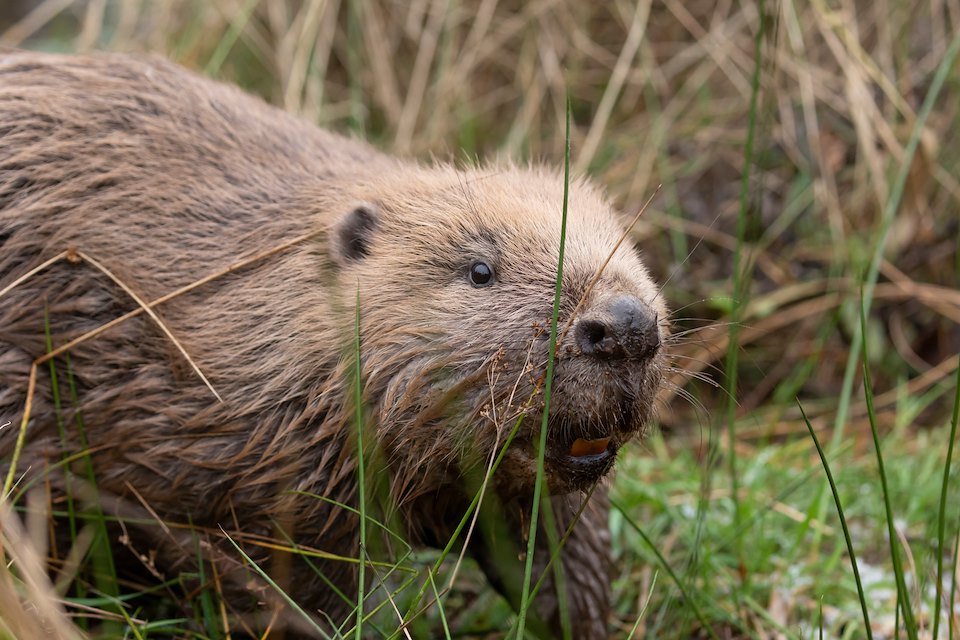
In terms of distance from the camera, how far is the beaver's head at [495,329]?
239cm

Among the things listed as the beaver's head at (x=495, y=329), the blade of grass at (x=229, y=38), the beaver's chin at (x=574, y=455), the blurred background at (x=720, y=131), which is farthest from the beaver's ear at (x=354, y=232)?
the blade of grass at (x=229, y=38)

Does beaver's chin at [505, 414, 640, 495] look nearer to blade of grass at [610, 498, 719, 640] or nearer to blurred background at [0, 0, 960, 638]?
blade of grass at [610, 498, 719, 640]

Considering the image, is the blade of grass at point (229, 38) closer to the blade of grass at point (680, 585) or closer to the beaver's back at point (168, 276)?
the beaver's back at point (168, 276)

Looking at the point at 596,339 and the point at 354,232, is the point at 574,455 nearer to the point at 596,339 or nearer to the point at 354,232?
the point at 596,339

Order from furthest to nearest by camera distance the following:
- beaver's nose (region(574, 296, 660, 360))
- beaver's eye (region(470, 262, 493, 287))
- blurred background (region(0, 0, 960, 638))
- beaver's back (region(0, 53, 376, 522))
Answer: blurred background (region(0, 0, 960, 638)), beaver's back (region(0, 53, 376, 522)), beaver's eye (region(470, 262, 493, 287)), beaver's nose (region(574, 296, 660, 360))

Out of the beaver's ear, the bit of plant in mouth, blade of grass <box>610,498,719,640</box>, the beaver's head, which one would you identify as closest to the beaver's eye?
the beaver's head

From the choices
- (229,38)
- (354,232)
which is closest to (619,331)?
(354,232)

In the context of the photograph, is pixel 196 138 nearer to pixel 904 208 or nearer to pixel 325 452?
pixel 325 452

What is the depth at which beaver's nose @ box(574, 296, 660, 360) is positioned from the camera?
2342 mm

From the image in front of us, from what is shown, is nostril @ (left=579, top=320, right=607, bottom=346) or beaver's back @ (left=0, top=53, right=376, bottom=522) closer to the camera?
nostril @ (left=579, top=320, right=607, bottom=346)

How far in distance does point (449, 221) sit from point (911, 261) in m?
3.57

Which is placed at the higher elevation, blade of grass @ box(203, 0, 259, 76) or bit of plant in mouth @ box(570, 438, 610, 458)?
blade of grass @ box(203, 0, 259, 76)

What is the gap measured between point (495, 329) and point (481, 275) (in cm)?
19

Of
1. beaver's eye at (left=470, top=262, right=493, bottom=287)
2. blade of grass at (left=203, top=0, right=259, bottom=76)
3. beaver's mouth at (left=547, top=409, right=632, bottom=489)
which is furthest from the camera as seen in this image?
blade of grass at (left=203, top=0, right=259, bottom=76)
